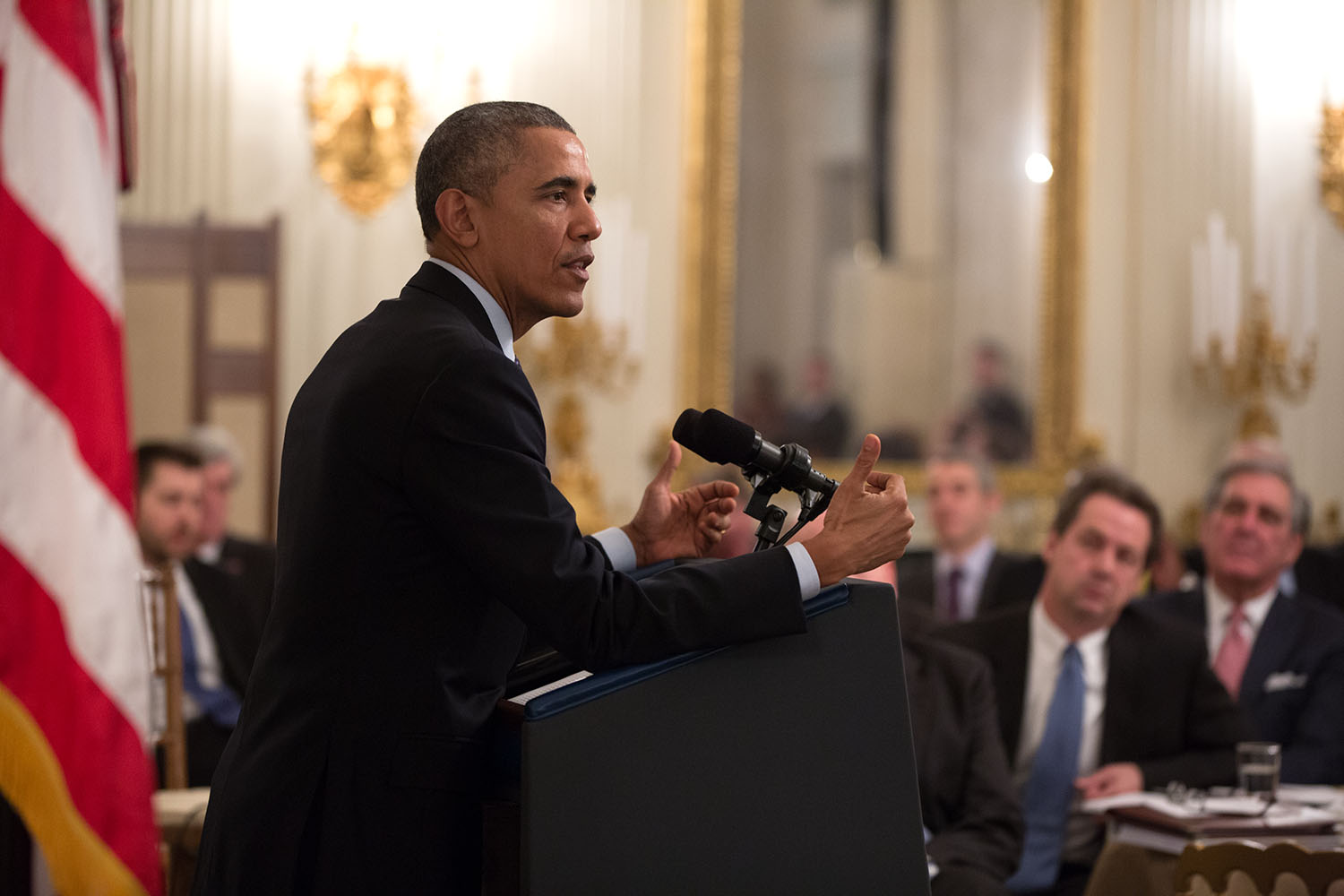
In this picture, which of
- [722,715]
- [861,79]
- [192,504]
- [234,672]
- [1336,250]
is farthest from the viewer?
[1336,250]

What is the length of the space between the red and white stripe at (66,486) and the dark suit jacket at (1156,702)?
7.30 ft

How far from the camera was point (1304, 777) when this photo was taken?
4.04 m

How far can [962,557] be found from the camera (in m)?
6.39

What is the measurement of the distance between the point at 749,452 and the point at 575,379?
16.5 ft

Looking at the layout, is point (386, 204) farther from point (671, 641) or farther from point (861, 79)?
point (671, 641)

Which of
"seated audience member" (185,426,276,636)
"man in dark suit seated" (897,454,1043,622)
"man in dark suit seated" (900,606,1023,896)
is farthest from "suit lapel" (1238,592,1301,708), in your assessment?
"seated audience member" (185,426,276,636)

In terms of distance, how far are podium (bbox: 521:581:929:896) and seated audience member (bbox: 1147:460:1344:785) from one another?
2519mm

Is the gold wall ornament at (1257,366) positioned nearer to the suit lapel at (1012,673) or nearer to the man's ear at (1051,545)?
the man's ear at (1051,545)

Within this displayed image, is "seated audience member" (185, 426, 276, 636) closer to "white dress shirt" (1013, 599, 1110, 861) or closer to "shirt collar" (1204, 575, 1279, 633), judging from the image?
"white dress shirt" (1013, 599, 1110, 861)

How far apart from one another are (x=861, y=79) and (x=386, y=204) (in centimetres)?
241

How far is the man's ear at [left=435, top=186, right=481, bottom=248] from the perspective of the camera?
2055 mm

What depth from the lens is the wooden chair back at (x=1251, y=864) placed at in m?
2.62

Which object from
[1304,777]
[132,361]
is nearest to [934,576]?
[1304,777]

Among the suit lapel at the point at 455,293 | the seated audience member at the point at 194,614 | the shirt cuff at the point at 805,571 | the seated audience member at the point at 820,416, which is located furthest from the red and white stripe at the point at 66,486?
the seated audience member at the point at 820,416
